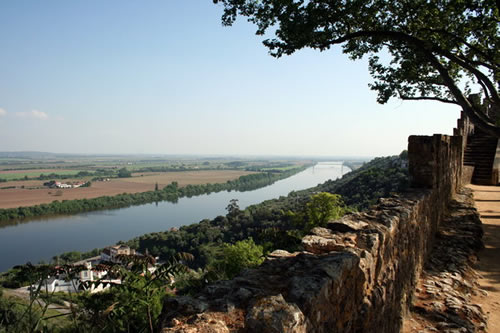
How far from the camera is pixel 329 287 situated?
5.85 feet

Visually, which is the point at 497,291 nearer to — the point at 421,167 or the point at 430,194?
the point at 430,194

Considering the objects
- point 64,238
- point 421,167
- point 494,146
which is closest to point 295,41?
point 421,167

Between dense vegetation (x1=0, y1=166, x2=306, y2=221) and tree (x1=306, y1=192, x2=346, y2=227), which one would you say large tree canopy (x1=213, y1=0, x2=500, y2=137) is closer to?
tree (x1=306, y1=192, x2=346, y2=227)

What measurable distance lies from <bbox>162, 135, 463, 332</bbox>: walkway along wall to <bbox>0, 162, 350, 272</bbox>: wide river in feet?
113

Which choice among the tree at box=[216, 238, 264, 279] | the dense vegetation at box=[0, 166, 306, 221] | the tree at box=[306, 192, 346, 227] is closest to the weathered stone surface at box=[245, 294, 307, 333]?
the tree at box=[216, 238, 264, 279]

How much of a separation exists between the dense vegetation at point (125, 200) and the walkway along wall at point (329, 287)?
66.6m

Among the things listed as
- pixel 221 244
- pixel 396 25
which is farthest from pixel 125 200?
pixel 396 25

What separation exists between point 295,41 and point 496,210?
736 centimetres

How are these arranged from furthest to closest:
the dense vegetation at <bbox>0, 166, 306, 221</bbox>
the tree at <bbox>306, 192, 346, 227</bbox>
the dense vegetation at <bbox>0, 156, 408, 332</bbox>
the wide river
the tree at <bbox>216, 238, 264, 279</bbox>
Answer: the dense vegetation at <bbox>0, 166, 306, 221</bbox> → the wide river → the tree at <bbox>306, 192, 346, 227</bbox> → the tree at <bbox>216, 238, 264, 279</bbox> → the dense vegetation at <bbox>0, 156, 408, 332</bbox>

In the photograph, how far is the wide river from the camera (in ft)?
127

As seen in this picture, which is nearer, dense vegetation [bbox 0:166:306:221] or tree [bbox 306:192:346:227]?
tree [bbox 306:192:346:227]

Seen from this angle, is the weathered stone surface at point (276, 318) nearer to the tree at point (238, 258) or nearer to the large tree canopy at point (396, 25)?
the large tree canopy at point (396, 25)

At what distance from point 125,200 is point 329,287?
239 feet

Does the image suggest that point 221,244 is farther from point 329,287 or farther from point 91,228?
point 91,228
